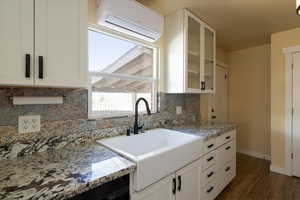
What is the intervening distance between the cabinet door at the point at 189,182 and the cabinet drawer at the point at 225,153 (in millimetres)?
505

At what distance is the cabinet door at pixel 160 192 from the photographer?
1.02 meters

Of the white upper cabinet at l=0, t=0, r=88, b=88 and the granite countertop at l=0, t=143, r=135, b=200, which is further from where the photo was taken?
the white upper cabinet at l=0, t=0, r=88, b=88

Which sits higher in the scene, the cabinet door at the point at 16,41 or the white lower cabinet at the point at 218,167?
the cabinet door at the point at 16,41

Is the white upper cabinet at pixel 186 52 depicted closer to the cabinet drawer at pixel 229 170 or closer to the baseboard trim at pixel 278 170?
the cabinet drawer at pixel 229 170

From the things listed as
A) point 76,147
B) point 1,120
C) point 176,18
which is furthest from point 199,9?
point 1,120

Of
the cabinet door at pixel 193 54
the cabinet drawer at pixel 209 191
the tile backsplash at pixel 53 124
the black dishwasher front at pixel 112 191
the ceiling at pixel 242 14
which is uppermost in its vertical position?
the ceiling at pixel 242 14

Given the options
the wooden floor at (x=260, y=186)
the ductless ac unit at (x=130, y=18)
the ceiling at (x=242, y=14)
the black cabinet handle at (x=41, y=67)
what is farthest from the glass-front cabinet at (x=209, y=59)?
the black cabinet handle at (x=41, y=67)

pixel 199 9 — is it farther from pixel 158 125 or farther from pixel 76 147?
pixel 76 147

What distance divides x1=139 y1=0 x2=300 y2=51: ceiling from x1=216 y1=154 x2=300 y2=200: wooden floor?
7.51 feet

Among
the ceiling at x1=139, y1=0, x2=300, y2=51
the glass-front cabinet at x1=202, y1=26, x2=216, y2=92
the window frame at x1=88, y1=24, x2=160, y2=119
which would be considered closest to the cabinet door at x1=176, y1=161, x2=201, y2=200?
the window frame at x1=88, y1=24, x2=160, y2=119

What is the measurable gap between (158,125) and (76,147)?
1.04 meters

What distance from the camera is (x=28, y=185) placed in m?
0.72

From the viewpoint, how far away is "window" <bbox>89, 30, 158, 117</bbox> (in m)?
1.58

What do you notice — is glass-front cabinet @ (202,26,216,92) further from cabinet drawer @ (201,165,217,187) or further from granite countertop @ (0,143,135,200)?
granite countertop @ (0,143,135,200)
